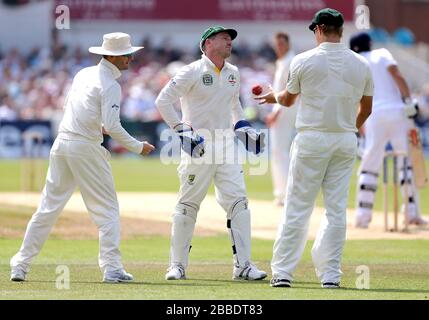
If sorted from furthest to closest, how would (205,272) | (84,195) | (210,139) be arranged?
(205,272) → (210,139) → (84,195)

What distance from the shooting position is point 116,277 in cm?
1195

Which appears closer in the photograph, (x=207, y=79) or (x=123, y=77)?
(x=207, y=79)

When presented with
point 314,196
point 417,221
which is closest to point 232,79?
point 314,196

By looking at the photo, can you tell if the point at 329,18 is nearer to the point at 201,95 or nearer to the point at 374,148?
the point at 201,95

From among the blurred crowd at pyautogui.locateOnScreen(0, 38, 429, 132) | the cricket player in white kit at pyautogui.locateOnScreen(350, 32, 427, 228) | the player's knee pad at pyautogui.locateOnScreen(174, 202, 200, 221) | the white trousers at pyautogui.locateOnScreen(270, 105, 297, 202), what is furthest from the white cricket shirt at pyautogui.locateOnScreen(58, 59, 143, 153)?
the blurred crowd at pyautogui.locateOnScreen(0, 38, 429, 132)

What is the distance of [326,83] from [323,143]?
55cm

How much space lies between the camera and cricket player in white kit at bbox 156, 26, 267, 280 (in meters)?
12.6

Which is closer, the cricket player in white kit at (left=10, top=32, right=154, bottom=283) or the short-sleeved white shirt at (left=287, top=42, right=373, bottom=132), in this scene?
the short-sleeved white shirt at (left=287, top=42, right=373, bottom=132)

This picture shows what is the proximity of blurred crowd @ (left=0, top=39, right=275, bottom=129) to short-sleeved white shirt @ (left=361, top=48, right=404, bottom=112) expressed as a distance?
1969 cm

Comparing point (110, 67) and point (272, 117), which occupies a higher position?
point (110, 67)

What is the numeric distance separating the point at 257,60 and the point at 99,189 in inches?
1292

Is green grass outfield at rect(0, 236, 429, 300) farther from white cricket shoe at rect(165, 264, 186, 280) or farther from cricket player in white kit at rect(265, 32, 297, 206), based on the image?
cricket player in white kit at rect(265, 32, 297, 206)

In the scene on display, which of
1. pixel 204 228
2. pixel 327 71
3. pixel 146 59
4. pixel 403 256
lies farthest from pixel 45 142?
pixel 327 71
